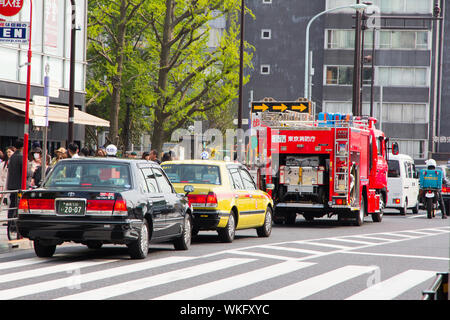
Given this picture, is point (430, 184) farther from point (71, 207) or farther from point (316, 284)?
point (316, 284)

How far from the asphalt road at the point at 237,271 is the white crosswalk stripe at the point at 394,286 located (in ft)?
0.04

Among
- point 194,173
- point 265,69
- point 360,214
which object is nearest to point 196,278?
point 194,173

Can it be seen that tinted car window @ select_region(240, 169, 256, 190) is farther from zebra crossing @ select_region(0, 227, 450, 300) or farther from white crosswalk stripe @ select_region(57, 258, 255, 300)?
white crosswalk stripe @ select_region(57, 258, 255, 300)

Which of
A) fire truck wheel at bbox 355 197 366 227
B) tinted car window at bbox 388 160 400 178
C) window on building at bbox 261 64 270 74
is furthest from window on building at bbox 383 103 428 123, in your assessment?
fire truck wheel at bbox 355 197 366 227

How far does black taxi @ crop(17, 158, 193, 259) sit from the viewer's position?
1295cm

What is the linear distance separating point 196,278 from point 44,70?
2392cm

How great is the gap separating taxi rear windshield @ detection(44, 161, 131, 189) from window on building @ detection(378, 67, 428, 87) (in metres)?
59.5

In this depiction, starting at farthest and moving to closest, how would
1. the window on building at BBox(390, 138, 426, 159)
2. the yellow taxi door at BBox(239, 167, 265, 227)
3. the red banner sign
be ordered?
the window on building at BBox(390, 138, 426, 159), the yellow taxi door at BBox(239, 167, 265, 227), the red banner sign

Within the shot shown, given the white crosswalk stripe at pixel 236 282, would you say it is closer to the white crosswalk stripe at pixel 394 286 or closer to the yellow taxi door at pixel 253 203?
the white crosswalk stripe at pixel 394 286

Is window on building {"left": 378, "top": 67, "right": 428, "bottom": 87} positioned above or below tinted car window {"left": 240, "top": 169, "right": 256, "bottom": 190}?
above

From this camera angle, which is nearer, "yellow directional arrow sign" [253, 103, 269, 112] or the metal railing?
the metal railing

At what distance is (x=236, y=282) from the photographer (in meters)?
11.1
